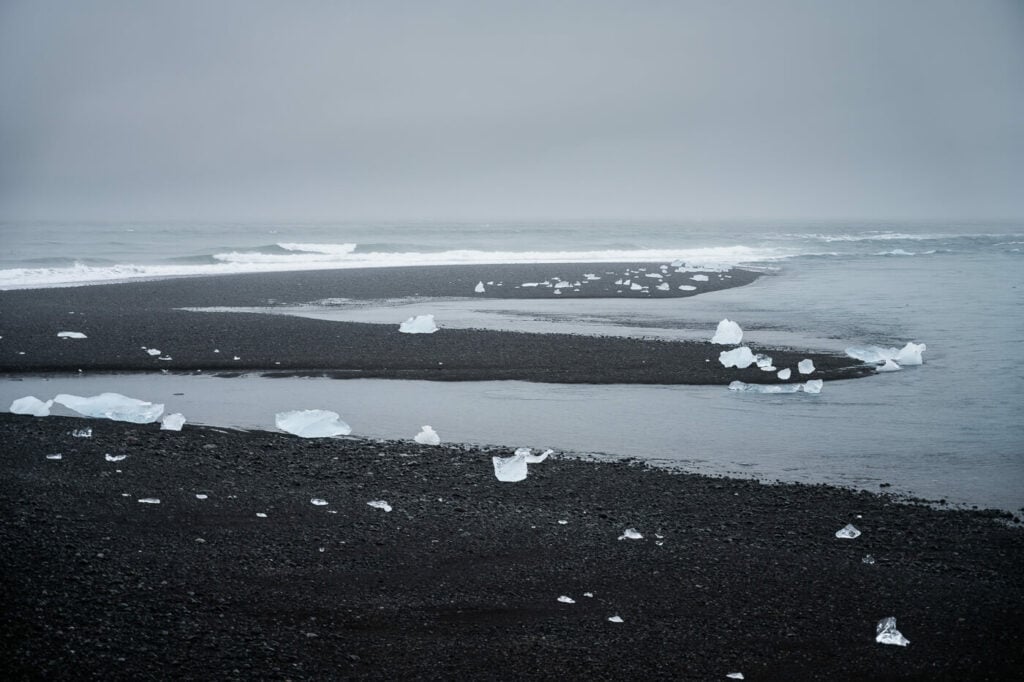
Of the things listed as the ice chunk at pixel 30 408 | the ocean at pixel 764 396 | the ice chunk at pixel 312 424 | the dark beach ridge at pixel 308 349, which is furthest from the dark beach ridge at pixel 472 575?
the dark beach ridge at pixel 308 349

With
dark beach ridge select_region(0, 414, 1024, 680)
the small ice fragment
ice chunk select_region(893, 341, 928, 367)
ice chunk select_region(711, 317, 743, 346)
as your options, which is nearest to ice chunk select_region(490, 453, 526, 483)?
dark beach ridge select_region(0, 414, 1024, 680)

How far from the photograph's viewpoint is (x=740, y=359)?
14.3 m

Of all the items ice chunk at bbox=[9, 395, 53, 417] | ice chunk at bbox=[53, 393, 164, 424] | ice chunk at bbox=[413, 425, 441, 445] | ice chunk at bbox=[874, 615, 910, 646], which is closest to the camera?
ice chunk at bbox=[874, 615, 910, 646]

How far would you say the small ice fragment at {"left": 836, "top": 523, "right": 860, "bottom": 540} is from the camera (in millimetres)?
6902

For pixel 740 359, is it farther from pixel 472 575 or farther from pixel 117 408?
pixel 117 408

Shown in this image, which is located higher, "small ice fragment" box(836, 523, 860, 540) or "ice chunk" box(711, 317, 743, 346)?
"ice chunk" box(711, 317, 743, 346)

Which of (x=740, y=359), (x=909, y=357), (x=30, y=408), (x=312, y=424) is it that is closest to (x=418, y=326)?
(x=740, y=359)

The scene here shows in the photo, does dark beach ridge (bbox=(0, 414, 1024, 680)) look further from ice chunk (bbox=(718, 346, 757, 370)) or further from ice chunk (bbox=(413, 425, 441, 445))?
ice chunk (bbox=(718, 346, 757, 370))

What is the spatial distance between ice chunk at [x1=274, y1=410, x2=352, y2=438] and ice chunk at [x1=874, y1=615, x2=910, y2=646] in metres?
6.19

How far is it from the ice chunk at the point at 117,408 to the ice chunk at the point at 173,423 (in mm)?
372

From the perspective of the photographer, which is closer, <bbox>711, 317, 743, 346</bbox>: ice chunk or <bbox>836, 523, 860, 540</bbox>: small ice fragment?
<bbox>836, 523, 860, 540</bbox>: small ice fragment

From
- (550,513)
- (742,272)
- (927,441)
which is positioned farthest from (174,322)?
(742,272)

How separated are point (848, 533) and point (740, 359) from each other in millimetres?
7615

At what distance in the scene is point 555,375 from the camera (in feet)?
45.1
